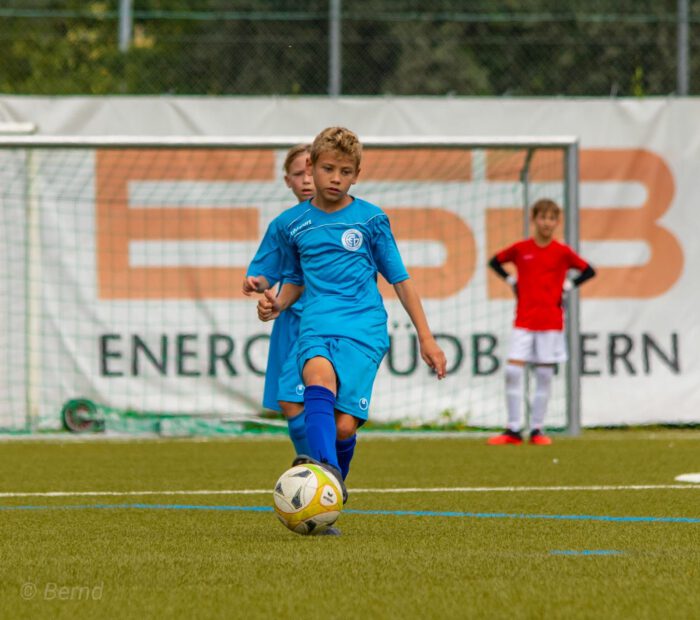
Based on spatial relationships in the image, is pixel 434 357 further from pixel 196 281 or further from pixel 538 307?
pixel 196 281

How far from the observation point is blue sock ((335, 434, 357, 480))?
5727mm

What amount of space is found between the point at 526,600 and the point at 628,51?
16.7 metres

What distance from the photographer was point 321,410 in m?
5.36

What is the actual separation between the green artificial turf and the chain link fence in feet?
16.6

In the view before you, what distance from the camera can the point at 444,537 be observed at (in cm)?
521

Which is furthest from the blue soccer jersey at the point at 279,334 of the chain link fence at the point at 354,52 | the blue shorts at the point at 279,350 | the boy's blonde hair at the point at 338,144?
the chain link fence at the point at 354,52

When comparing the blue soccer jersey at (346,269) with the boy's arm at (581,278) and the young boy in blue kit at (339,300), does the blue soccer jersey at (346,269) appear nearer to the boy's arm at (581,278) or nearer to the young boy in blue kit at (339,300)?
the young boy in blue kit at (339,300)

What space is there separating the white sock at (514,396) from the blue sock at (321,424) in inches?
213

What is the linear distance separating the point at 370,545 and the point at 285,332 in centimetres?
166

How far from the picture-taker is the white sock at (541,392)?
10.8 metres

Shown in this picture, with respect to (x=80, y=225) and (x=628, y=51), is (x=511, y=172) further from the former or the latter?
(x=628, y=51)

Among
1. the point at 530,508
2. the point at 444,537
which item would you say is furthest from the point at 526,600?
the point at 530,508

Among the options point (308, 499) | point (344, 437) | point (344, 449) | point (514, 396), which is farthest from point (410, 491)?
point (514, 396)

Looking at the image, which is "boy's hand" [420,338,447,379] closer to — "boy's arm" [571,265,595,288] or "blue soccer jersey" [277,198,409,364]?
"blue soccer jersey" [277,198,409,364]
